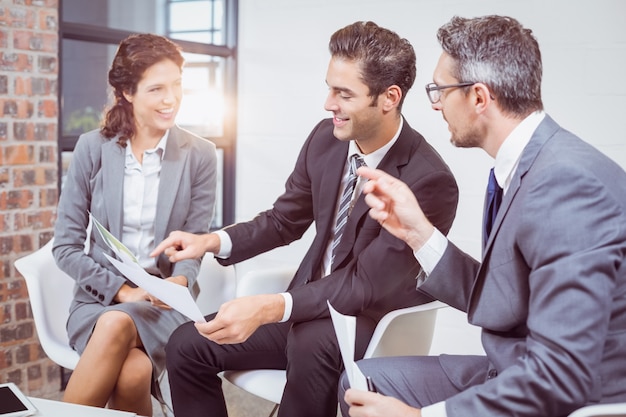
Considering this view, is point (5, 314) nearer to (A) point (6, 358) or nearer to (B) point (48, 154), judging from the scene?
(A) point (6, 358)

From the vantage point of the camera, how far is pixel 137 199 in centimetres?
258

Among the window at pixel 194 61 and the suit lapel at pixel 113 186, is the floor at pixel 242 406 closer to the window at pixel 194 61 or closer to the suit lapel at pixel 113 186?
the suit lapel at pixel 113 186

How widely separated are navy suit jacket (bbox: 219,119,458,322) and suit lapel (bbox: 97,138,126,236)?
400 millimetres

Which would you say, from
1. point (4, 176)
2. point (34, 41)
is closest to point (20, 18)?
point (34, 41)

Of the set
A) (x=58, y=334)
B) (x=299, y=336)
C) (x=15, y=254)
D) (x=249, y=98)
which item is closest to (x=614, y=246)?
(x=299, y=336)

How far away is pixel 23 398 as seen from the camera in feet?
5.96

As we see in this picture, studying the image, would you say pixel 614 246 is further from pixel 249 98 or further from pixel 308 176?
pixel 249 98

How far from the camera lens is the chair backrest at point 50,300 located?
2.43 meters

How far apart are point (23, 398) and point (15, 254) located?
1382mm

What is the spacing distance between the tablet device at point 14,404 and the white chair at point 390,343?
595mm

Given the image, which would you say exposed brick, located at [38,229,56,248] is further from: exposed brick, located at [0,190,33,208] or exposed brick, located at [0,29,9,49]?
exposed brick, located at [0,29,9,49]

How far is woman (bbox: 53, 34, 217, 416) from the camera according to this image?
238cm

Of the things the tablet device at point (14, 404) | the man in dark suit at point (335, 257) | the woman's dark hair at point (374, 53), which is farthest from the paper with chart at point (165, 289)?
the woman's dark hair at point (374, 53)

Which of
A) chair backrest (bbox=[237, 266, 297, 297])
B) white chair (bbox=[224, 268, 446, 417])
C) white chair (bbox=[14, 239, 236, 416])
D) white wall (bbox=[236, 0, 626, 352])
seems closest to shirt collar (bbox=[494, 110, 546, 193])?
white chair (bbox=[224, 268, 446, 417])
